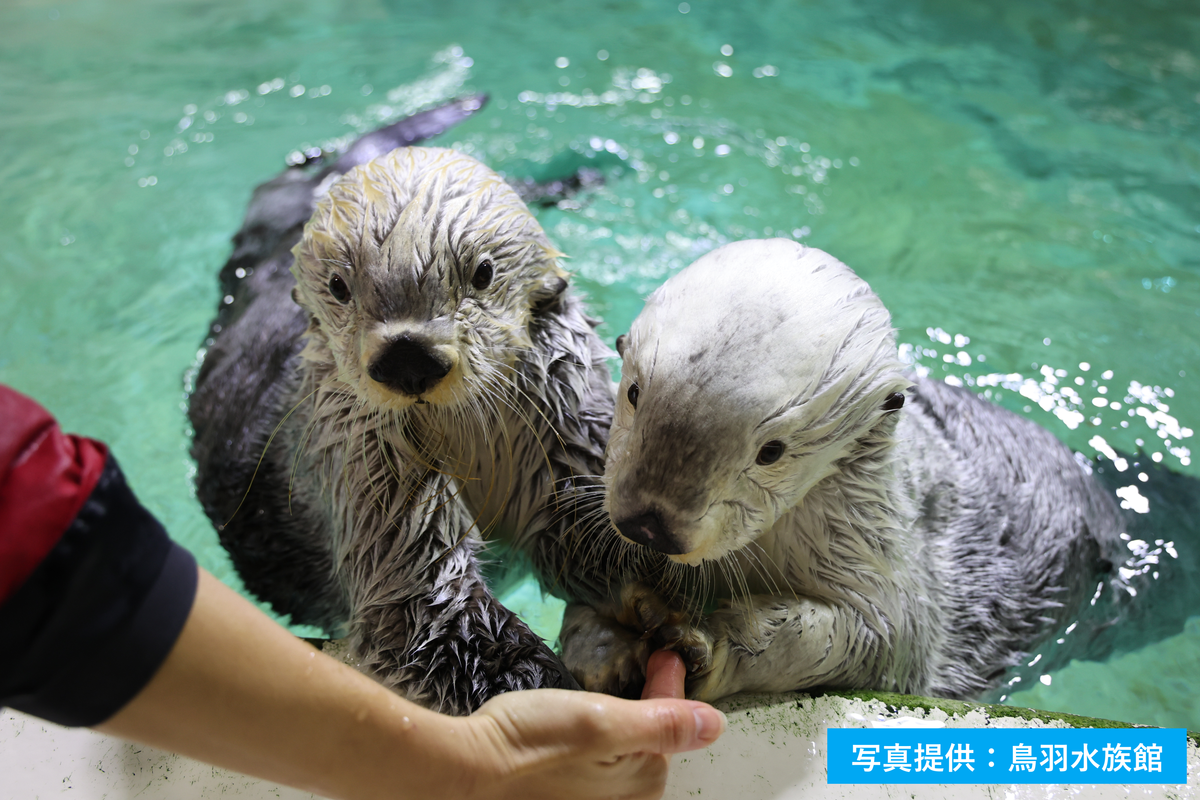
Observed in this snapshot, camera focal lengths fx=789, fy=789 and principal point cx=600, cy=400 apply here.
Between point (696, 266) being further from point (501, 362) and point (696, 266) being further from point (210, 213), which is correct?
point (210, 213)

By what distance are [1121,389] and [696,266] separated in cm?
260

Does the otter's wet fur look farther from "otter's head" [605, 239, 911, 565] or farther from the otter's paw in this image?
"otter's head" [605, 239, 911, 565]

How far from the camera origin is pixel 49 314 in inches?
160

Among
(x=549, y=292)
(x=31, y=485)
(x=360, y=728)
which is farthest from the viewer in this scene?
(x=549, y=292)

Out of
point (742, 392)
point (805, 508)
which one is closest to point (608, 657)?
point (805, 508)

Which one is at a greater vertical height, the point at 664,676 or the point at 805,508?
the point at 805,508

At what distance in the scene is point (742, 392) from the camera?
4.92 ft

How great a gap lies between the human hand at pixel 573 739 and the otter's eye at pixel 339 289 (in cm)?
95

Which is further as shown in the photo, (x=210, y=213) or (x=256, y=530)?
(x=210, y=213)

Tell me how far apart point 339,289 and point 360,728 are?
974 millimetres

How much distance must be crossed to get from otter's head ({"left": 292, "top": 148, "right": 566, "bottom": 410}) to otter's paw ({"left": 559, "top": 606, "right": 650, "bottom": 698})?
25.3 inches

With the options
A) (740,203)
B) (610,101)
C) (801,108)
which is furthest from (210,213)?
(801,108)

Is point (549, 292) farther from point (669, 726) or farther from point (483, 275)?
point (669, 726)

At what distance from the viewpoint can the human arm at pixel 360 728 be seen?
1.20 metres
